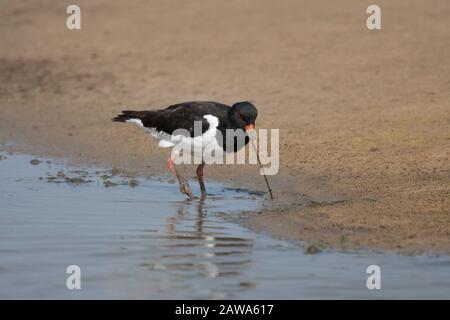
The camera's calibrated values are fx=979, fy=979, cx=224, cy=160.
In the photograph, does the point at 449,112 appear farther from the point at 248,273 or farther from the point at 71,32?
the point at 71,32

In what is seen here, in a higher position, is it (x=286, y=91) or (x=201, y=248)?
(x=286, y=91)

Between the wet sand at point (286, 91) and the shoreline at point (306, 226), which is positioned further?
the wet sand at point (286, 91)

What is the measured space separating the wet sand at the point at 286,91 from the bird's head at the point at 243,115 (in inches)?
34.8

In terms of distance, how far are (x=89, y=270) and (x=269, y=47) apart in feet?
33.0

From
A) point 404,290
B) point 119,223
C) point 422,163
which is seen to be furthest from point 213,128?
point 404,290

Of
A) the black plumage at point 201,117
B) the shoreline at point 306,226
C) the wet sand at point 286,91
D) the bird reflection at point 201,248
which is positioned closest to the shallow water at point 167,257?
the bird reflection at point 201,248

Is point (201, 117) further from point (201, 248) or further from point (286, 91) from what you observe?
point (286, 91)

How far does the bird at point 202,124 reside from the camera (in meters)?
10.1

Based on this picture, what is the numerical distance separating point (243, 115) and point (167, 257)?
2.53 metres

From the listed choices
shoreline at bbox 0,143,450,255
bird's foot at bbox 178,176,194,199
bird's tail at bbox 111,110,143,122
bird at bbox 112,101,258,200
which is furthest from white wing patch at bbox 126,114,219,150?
shoreline at bbox 0,143,450,255

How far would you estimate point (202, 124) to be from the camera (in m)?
10.3

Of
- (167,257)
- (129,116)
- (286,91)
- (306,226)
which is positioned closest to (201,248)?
(167,257)

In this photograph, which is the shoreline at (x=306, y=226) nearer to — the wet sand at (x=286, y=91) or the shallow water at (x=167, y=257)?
the wet sand at (x=286, y=91)
